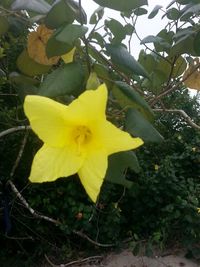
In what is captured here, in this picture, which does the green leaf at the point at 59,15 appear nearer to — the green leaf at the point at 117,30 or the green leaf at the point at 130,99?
the green leaf at the point at 130,99

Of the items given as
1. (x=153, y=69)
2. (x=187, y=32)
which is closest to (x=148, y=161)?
(x=153, y=69)

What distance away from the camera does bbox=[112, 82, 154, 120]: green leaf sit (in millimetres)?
529

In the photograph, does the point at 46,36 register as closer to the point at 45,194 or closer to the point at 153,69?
the point at 153,69

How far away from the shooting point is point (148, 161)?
298 centimetres

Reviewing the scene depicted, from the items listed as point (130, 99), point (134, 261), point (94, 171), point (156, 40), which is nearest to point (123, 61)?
point (130, 99)

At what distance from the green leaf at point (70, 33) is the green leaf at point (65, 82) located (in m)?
0.04

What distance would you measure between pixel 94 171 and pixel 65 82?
118 millimetres

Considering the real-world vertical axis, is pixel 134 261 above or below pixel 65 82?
below

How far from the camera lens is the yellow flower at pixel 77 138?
0.44m

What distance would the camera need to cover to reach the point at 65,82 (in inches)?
20.2

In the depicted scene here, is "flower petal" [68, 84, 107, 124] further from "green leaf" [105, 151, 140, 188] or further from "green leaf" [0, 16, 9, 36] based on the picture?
"green leaf" [0, 16, 9, 36]

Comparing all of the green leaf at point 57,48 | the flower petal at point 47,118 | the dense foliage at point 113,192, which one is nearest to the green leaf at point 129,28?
the dense foliage at point 113,192

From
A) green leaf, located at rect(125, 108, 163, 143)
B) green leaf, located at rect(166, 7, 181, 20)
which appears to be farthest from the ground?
green leaf, located at rect(125, 108, 163, 143)

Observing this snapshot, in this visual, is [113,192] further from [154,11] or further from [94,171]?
[94,171]
